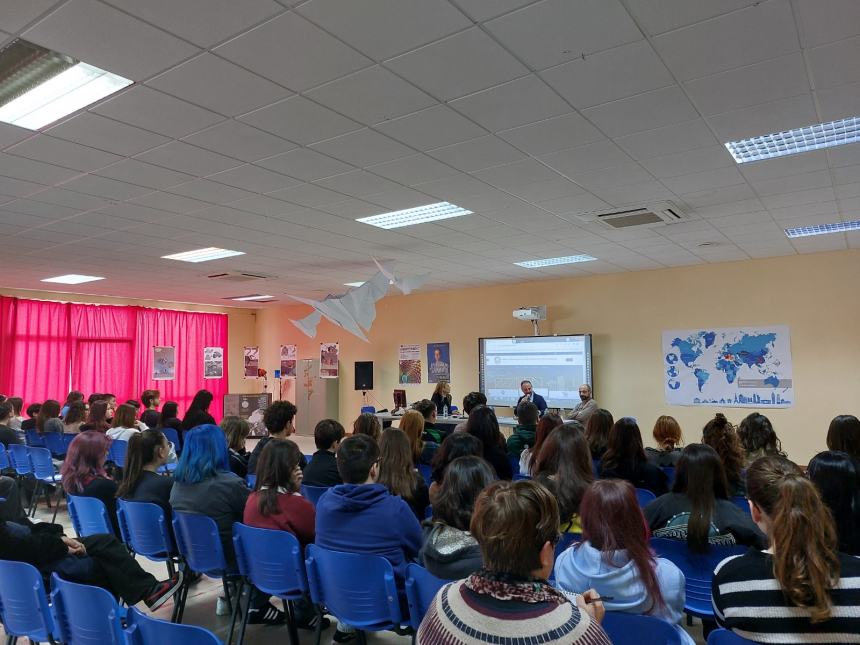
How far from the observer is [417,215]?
18.5 ft

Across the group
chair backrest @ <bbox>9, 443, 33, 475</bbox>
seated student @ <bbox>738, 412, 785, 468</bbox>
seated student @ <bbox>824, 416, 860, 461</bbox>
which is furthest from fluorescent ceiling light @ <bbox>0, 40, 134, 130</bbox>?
seated student @ <bbox>824, 416, 860, 461</bbox>

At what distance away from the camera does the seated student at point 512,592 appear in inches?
47.8

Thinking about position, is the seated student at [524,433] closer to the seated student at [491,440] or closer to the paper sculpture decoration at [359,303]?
the seated student at [491,440]

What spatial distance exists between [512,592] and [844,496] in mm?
1980

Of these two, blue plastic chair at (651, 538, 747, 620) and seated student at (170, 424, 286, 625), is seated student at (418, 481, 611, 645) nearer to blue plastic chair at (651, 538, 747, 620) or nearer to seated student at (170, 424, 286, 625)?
blue plastic chair at (651, 538, 747, 620)

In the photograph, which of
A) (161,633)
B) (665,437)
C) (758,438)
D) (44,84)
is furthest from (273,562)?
(758,438)

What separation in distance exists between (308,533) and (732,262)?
7.41 m

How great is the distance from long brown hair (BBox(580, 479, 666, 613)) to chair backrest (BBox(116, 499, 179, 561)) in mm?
2503

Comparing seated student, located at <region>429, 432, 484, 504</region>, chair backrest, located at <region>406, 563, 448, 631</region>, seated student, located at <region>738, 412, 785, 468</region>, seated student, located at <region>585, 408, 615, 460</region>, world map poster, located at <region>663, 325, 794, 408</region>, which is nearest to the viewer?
chair backrest, located at <region>406, 563, 448, 631</region>

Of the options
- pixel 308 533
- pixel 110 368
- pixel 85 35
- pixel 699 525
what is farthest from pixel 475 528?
pixel 110 368

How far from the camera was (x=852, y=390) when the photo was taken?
7.43 m

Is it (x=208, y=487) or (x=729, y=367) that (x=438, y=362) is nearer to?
(x=729, y=367)

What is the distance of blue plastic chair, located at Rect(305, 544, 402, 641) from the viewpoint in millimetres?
2438

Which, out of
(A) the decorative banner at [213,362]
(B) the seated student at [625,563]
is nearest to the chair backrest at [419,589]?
(B) the seated student at [625,563]
